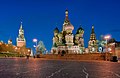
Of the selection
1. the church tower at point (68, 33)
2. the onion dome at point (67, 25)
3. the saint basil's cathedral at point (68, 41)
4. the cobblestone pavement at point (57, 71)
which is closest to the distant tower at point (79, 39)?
the saint basil's cathedral at point (68, 41)

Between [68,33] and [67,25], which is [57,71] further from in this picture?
[67,25]

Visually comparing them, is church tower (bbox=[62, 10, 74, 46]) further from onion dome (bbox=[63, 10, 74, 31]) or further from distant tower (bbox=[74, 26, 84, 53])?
distant tower (bbox=[74, 26, 84, 53])

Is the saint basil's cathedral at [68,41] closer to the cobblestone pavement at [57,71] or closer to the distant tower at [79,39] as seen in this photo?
the distant tower at [79,39]

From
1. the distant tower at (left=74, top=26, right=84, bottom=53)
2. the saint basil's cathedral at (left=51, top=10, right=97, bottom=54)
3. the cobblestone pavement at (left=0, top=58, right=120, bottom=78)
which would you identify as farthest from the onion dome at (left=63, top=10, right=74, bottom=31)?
the cobblestone pavement at (left=0, top=58, right=120, bottom=78)

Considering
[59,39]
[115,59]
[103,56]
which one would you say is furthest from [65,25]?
[115,59]

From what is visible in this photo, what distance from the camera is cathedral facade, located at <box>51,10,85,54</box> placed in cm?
14525

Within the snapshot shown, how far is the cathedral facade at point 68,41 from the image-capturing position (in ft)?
477

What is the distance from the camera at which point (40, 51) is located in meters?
187

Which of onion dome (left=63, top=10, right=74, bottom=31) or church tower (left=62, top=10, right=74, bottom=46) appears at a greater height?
onion dome (left=63, top=10, right=74, bottom=31)

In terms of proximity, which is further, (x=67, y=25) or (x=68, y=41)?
(x=67, y=25)

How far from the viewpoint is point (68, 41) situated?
146 metres

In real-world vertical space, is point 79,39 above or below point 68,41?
above

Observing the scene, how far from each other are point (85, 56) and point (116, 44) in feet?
118

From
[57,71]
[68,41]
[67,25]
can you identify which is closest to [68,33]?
[68,41]
